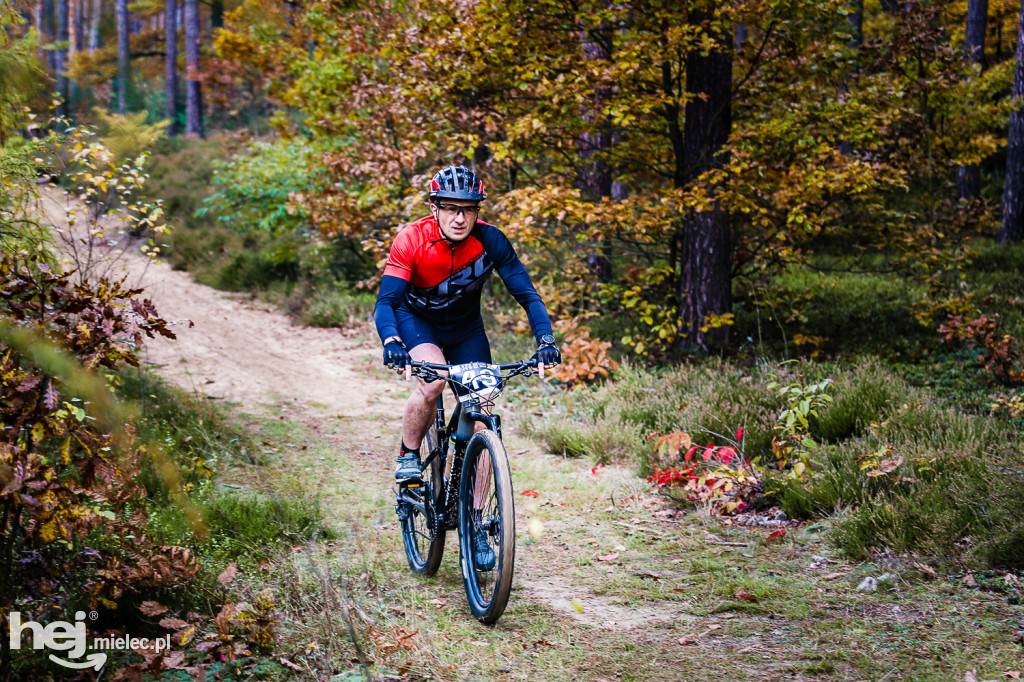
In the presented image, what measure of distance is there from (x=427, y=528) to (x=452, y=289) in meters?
1.53

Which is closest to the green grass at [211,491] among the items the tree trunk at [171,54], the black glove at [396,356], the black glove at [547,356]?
the black glove at [396,356]

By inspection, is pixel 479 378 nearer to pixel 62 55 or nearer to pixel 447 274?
pixel 447 274

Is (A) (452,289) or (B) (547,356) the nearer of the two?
(B) (547,356)

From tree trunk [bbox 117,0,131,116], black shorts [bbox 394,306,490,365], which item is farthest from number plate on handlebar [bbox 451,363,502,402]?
tree trunk [bbox 117,0,131,116]

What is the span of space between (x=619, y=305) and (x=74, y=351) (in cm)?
894

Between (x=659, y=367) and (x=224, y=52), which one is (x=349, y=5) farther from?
(x=224, y=52)

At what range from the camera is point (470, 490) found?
13.7ft

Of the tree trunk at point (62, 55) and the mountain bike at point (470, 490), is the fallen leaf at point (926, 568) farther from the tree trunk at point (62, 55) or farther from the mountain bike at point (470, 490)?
the tree trunk at point (62, 55)

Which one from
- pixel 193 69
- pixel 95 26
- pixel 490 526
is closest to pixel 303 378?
pixel 490 526

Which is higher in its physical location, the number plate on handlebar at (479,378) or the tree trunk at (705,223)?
the tree trunk at (705,223)

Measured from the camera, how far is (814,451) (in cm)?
586

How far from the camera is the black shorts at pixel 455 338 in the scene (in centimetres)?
445

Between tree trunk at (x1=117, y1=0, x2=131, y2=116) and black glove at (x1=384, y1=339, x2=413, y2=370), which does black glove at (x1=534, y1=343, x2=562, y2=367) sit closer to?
black glove at (x1=384, y1=339, x2=413, y2=370)

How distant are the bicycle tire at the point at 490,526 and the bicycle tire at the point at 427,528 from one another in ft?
0.98
